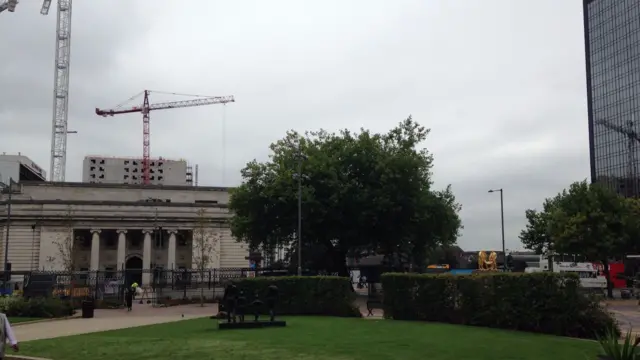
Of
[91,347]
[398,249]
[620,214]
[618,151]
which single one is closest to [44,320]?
[91,347]

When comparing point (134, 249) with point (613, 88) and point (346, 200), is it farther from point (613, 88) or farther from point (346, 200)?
point (613, 88)

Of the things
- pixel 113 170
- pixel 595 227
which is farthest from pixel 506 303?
pixel 113 170

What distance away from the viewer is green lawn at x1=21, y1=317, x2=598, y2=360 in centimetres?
1480

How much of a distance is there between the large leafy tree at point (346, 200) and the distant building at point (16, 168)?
101318 millimetres

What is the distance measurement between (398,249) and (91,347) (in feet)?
110

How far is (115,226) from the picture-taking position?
91312 mm

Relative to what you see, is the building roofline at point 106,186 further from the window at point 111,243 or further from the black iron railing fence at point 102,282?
the black iron railing fence at point 102,282

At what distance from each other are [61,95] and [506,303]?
429 feet

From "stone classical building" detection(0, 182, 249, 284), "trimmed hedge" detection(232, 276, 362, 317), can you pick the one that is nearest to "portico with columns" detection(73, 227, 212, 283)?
"stone classical building" detection(0, 182, 249, 284)

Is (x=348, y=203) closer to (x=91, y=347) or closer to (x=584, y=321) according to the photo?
(x=584, y=321)

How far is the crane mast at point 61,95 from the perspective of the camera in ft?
420

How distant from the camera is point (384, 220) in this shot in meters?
45.2

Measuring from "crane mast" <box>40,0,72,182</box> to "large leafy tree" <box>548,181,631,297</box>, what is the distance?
10940 centimetres

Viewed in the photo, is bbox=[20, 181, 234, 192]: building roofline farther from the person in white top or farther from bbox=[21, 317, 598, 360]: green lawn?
the person in white top
